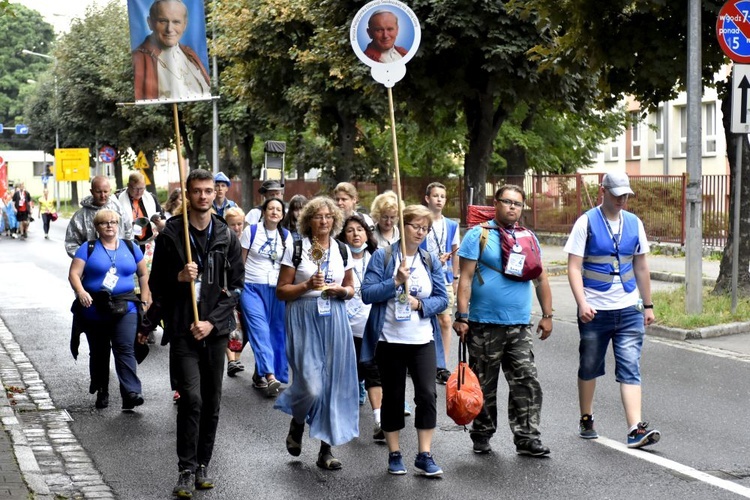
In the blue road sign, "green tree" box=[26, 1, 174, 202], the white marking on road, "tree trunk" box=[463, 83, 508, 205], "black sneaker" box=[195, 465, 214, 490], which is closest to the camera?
"black sneaker" box=[195, 465, 214, 490]

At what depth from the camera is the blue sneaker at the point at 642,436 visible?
7.72 meters

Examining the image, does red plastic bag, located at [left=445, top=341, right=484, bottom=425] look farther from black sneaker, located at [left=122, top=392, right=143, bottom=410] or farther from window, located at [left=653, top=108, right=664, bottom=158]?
window, located at [left=653, top=108, right=664, bottom=158]

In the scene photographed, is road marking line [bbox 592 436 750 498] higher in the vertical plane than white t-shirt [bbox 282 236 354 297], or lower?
lower

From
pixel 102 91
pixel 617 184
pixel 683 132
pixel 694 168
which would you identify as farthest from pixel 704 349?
pixel 102 91

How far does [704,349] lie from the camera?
41.1 feet

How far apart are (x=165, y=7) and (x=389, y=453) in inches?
126

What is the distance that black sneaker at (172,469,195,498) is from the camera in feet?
22.2

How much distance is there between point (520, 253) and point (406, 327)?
929 mm

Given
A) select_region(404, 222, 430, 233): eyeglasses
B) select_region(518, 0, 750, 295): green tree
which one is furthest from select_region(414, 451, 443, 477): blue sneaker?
select_region(518, 0, 750, 295): green tree

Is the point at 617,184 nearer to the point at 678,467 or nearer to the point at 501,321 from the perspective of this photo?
the point at 501,321

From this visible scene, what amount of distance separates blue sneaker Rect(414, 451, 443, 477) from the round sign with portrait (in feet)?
8.74

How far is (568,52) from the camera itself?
16.5 metres

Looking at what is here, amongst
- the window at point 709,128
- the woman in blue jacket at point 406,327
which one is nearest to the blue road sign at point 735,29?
the woman in blue jacket at point 406,327

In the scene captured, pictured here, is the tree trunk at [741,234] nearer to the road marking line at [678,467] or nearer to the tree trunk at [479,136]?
the road marking line at [678,467]
